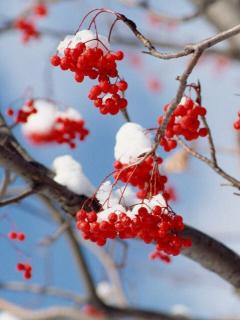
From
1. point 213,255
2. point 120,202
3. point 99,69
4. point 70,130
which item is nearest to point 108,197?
point 120,202

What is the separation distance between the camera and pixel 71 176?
8.13 ft

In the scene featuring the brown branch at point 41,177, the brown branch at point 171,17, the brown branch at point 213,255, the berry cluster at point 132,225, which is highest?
the brown branch at point 171,17

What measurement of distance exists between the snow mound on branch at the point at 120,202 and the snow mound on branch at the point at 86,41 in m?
0.60

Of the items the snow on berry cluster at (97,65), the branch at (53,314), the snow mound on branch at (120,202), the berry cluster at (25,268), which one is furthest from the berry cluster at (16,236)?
the branch at (53,314)

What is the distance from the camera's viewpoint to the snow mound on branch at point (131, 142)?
222 cm

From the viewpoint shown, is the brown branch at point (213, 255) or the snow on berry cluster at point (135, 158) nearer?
the snow on berry cluster at point (135, 158)

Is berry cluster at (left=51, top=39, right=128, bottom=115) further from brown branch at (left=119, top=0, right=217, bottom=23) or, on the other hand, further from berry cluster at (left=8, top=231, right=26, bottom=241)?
brown branch at (left=119, top=0, right=217, bottom=23)

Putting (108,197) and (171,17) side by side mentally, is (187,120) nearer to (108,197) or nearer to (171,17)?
(108,197)

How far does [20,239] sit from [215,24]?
13.1 feet

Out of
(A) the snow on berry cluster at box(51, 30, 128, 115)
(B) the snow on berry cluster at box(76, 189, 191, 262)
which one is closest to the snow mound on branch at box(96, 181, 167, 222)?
(B) the snow on berry cluster at box(76, 189, 191, 262)

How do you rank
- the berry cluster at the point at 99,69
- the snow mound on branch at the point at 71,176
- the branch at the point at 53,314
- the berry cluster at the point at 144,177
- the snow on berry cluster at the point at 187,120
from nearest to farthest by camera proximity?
1. the berry cluster at the point at 99,69
2. the snow on berry cluster at the point at 187,120
3. the berry cluster at the point at 144,177
4. the snow mound on branch at the point at 71,176
5. the branch at the point at 53,314

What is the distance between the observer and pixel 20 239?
2619 millimetres

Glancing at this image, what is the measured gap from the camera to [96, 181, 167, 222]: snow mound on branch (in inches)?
76.7

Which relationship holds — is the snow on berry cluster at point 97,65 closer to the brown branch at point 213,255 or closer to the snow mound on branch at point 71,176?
the snow mound on branch at point 71,176
